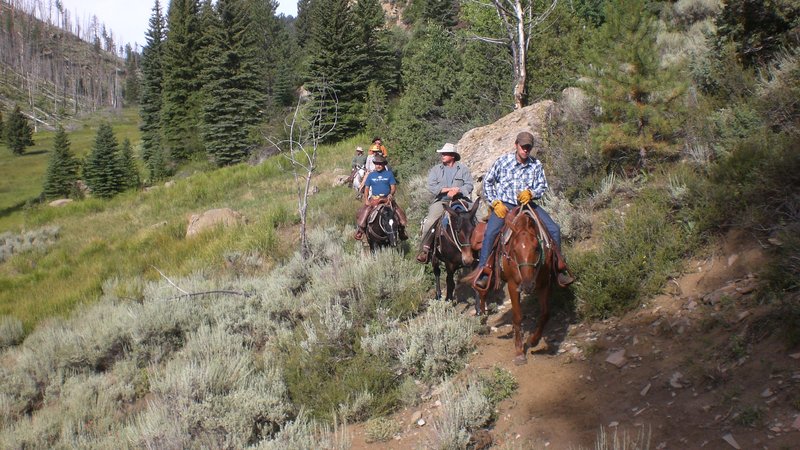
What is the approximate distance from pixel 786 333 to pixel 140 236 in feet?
62.3

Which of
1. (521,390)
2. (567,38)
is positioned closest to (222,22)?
(567,38)

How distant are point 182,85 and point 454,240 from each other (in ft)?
139

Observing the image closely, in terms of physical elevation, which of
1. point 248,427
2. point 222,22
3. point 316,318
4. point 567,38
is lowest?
point 248,427

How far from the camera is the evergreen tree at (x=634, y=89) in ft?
32.5

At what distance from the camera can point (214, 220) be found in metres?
18.5

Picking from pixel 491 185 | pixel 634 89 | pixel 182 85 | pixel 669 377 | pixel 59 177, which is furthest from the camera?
pixel 182 85

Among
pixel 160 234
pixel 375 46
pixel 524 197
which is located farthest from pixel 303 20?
pixel 524 197

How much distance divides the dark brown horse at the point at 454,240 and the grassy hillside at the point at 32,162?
98.9ft

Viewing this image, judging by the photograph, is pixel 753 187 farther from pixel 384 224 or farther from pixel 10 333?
pixel 10 333

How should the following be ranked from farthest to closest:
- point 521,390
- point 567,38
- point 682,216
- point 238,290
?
point 567,38 → point 238,290 → point 682,216 → point 521,390

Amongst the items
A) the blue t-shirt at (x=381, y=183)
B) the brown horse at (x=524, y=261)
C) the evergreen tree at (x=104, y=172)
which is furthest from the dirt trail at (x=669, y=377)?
the evergreen tree at (x=104, y=172)

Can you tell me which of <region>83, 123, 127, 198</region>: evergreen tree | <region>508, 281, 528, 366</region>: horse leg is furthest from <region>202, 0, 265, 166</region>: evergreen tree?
<region>508, 281, 528, 366</region>: horse leg

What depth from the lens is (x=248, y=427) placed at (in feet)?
19.7

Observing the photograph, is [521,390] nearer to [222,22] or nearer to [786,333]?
[786,333]
